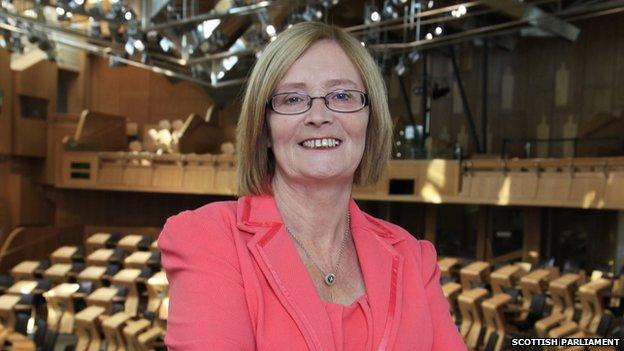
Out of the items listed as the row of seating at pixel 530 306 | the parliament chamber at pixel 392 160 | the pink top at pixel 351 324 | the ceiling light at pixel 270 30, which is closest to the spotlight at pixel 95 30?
the parliament chamber at pixel 392 160

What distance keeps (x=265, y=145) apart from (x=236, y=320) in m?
0.37

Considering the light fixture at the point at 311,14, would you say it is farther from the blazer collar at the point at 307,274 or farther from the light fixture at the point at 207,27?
the blazer collar at the point at 307,274

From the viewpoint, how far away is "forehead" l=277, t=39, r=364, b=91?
1.06 metres

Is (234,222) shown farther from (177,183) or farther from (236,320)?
(177,183)

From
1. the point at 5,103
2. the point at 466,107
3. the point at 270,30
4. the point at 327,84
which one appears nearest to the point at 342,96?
the point at 327,84

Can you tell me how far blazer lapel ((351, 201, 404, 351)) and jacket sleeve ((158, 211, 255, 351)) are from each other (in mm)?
228

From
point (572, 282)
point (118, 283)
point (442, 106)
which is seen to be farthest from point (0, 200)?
point (572, 282)

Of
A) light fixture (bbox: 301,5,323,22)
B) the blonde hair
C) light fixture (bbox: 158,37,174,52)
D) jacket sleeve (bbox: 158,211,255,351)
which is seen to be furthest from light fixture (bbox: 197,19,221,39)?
jacket sleeve (bbox: 158,211,255,351)

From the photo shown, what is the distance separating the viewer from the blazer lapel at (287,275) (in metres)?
0.94

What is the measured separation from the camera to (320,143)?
Result: 1.08m

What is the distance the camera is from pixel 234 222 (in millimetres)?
1018

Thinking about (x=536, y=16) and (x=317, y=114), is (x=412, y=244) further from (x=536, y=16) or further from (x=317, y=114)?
(x=536, y=16)

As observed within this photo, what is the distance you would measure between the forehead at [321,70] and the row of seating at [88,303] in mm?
5891

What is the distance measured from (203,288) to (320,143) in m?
0.32
